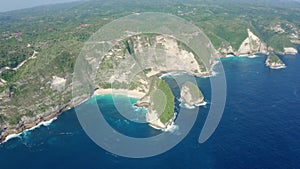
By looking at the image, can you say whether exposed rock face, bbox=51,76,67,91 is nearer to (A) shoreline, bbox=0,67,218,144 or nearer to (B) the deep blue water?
(A) shoreline, bbox=0,67,218,144

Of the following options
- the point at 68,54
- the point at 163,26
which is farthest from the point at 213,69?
the point at 68,54

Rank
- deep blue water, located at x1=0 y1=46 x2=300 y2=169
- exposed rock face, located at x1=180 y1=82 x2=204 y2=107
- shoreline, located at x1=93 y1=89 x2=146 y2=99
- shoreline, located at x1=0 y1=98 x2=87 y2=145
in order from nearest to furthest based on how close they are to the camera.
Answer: deep blue water, located at x1=0 y1=46 x2=300 y2=169
shoreline, located at x1=0 y1=98 x2=87 y2=145
exposed rock face, located at x1=180 y1=82 x2=204 y2=107
shoreline, located at x1=93 y1=89 x2=146 y2=99

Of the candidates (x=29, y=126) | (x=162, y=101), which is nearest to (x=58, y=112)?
(x=29, y=126)

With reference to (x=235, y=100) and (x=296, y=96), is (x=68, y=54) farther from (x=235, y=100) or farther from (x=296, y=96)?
(x=296, y=96)

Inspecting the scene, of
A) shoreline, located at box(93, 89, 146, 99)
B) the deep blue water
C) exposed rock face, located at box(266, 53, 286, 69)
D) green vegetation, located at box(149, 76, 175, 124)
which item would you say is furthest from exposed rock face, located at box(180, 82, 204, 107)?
exposed rock face, located at box(266, 53, 286, 69)

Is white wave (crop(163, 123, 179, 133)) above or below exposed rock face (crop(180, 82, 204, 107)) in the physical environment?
below

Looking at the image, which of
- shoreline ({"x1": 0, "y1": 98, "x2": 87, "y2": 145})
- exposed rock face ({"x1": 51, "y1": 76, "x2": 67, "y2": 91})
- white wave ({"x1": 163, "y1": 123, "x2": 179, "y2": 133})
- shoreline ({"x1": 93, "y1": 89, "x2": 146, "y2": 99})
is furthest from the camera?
shoreline ({"x1": 93, "y1": 89, "x2": 146, "y2": 99})

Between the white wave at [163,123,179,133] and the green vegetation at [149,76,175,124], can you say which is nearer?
the white wave at [163,123,179,133]
